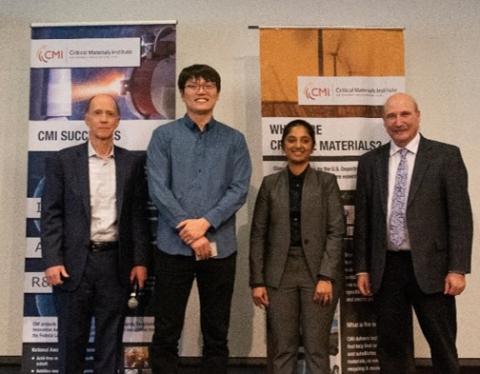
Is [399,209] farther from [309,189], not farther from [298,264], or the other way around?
[298,264]

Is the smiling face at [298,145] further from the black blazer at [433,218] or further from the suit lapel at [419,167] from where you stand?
the suit lapel at [419,167]

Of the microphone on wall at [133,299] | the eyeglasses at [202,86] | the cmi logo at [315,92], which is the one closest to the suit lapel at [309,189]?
the cmi logo at [315,92]

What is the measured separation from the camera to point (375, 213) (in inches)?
98.7

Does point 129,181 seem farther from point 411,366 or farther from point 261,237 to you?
point 411,366

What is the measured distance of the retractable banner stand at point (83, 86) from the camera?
299 centimetres

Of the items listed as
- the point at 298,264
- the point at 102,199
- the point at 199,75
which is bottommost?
the point at 298,264

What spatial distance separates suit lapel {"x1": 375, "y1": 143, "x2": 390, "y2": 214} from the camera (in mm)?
2475

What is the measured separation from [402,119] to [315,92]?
67 centimetres

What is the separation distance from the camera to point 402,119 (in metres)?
2.48

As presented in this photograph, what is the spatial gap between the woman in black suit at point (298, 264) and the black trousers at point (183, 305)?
0.78 feet

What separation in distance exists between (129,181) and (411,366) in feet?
6.06

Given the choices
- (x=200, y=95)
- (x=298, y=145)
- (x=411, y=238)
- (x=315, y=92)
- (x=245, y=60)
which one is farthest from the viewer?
(x=245, y=60)

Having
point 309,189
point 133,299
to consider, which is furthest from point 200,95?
point 133,299

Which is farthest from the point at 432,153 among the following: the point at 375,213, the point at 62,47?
the point at 62,47
